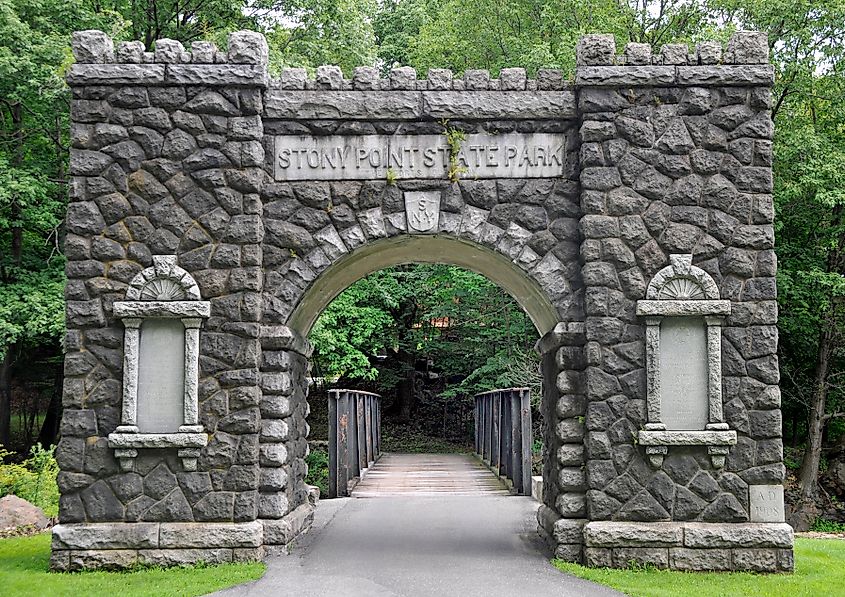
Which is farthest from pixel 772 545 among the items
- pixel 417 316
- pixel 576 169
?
pixel 417 316

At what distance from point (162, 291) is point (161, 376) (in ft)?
2.35

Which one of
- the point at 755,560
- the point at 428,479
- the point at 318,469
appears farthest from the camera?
the point at 318,469

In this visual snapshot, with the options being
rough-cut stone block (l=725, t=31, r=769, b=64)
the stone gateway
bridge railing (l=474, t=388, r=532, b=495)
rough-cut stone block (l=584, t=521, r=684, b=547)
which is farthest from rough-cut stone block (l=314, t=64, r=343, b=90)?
bridge railing (l=474, t=388, r=532, b=495)

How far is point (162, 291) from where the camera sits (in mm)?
7457

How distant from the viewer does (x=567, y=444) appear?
7539mm

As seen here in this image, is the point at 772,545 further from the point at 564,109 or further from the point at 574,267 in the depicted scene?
the point at 564,109

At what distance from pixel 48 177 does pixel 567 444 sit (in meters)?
10.9

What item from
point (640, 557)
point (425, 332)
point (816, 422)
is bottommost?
point (640, 557)

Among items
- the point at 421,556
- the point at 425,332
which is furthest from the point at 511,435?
the point at 425,332

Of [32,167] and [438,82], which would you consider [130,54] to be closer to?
[438,82]

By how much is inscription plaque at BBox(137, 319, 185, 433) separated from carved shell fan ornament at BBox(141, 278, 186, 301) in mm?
190

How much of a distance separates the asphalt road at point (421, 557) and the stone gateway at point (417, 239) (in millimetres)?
442

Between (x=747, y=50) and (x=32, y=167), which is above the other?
(x=32, y=167)

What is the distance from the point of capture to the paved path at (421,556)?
636 cm
